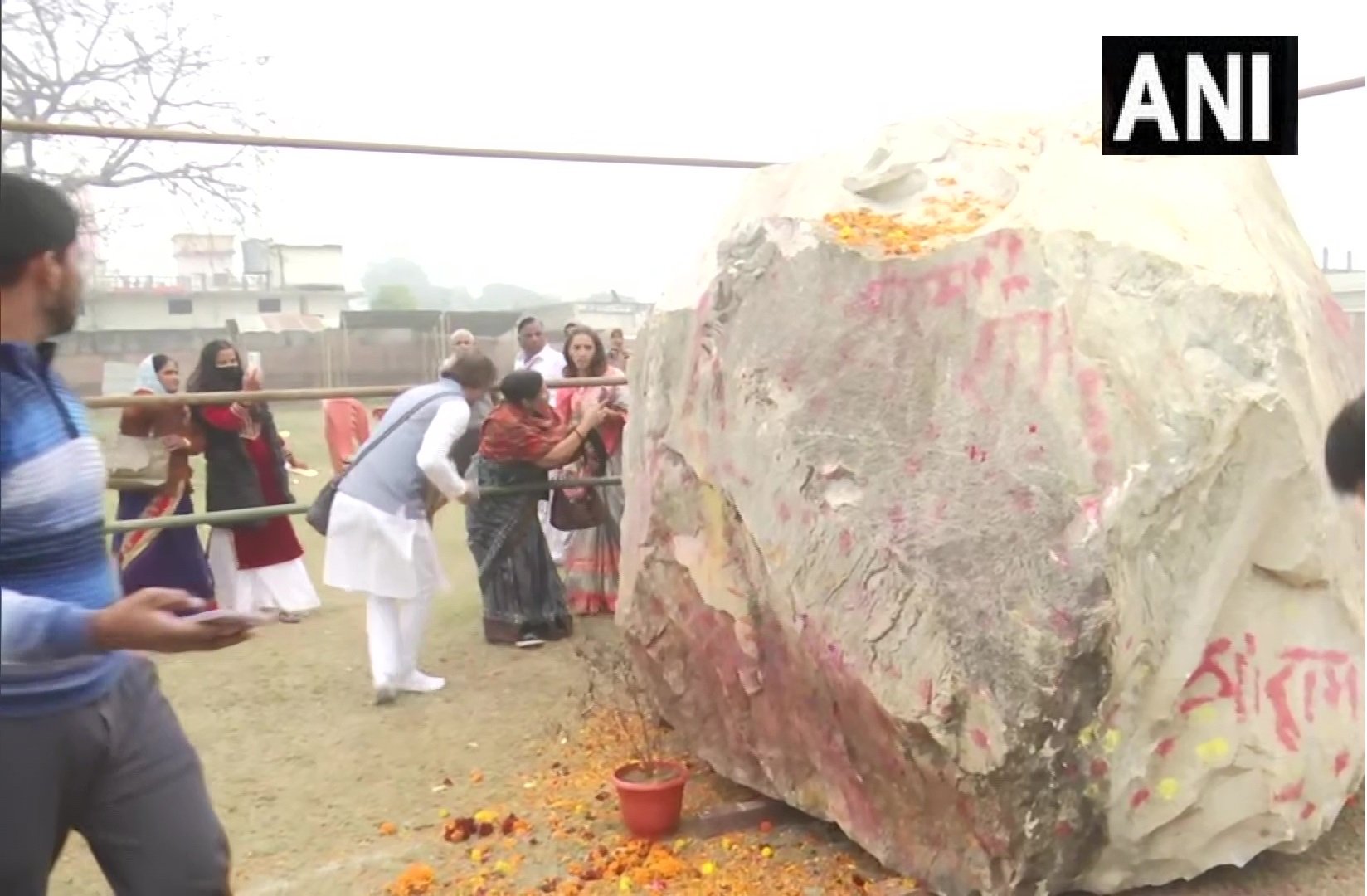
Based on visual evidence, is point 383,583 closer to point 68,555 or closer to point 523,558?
point 523,558

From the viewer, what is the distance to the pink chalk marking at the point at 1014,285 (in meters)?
2.73

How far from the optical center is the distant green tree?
6262 mm

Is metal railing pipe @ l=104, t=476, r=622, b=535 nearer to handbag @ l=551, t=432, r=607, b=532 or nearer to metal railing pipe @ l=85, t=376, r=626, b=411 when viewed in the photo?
handbag @ l=551, t=432, r=607, b=532

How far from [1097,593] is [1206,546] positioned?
322 millimetres

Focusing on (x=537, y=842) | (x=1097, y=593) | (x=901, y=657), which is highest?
(x=1097, y=593)

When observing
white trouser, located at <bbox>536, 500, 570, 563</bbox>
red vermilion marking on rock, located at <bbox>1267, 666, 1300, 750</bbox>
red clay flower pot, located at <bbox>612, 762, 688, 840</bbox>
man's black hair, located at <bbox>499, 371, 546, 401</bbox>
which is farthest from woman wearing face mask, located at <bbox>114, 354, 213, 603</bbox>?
red vermilion marking on rock, located at <bbox>1267, 666, 1300, 750</bbox>

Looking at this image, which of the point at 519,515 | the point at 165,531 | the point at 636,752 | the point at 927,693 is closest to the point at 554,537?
the point at 519,515

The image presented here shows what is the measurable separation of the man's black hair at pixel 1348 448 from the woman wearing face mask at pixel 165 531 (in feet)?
13.2

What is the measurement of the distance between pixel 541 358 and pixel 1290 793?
4.50 meters

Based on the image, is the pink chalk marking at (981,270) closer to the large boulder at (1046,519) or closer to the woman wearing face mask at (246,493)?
the large boulder at (1046,519)

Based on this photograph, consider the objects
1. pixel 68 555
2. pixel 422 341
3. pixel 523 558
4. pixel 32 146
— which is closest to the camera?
pixel 68 555

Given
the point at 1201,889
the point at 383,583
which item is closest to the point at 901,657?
the point at 1201,889

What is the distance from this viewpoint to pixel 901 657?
2.68 meters

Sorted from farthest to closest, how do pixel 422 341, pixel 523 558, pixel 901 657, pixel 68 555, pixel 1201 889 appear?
pixel 422 341 → pixel 523 558 → pixel 1201 889 → pixel 901 657 → pixel 68 555
